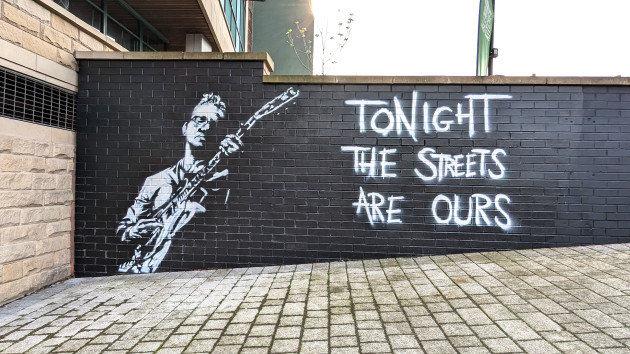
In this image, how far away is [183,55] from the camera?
6.05 meters

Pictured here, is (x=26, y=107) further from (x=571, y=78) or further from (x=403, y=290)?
(x=571, y=78)

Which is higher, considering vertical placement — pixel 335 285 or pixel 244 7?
pixel 244 7

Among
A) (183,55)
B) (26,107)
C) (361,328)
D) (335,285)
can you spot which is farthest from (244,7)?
(361,328)

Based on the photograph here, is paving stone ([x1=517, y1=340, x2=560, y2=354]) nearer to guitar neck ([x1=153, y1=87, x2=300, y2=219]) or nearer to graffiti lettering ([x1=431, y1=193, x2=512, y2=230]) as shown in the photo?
graffiti lettering ([x1=431, y1=193, x2=512, y2=230])

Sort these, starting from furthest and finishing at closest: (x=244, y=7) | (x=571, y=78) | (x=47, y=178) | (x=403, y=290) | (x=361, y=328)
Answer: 1. (x=244, y=7)
2. (x=571, y=78)
3. (x=47, y=178)
4. (x=403, y=290)
5. (x=361, y=328)

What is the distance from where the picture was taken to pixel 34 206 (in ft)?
17.3

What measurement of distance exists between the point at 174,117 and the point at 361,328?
3998 mm

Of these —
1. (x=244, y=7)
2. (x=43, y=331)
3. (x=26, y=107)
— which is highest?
(x=244, y=7)

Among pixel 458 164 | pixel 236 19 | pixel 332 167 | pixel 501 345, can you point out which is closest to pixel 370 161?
pixel 332 167

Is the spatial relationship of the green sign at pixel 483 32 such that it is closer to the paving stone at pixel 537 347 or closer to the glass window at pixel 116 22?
the paving stone at pixel 537 347

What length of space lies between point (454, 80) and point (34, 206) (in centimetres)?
575

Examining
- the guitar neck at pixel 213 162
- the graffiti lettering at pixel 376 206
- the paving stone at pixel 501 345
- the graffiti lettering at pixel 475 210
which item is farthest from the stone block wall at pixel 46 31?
the paving stone at pixel 501 345

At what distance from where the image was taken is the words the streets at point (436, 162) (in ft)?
19.6

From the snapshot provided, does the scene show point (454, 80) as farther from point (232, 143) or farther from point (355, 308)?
point (355, 308)
